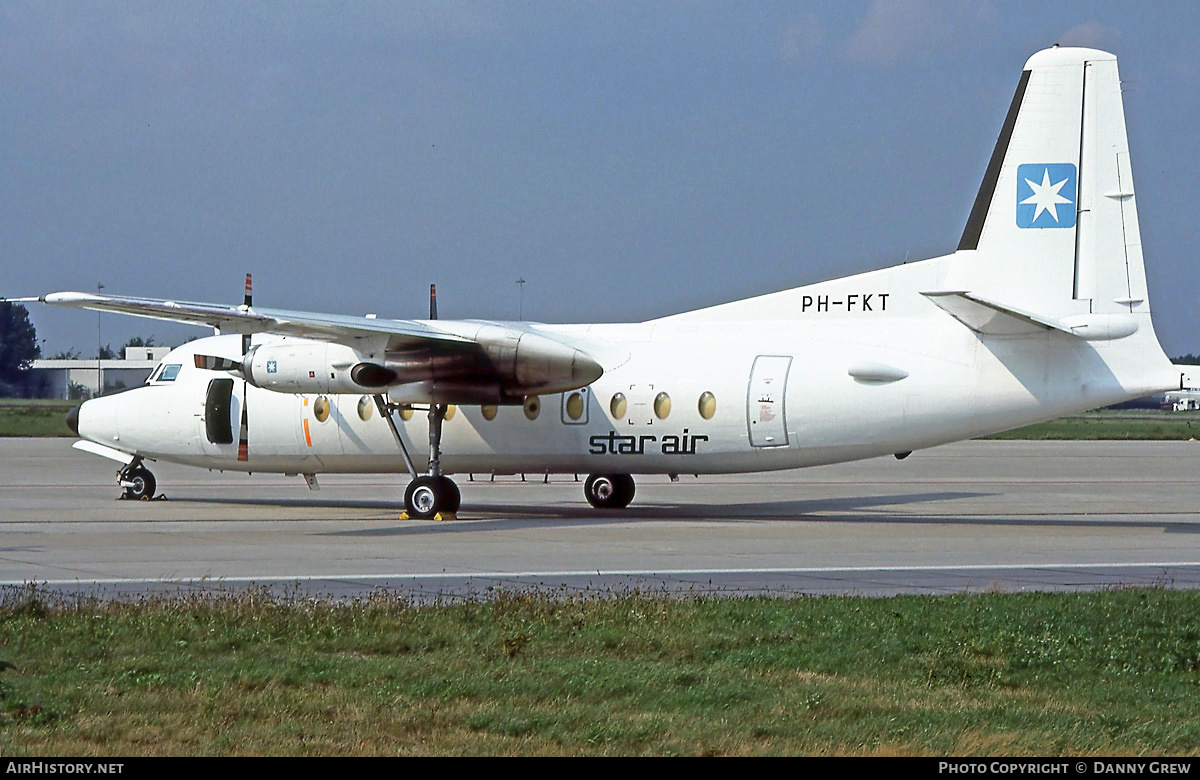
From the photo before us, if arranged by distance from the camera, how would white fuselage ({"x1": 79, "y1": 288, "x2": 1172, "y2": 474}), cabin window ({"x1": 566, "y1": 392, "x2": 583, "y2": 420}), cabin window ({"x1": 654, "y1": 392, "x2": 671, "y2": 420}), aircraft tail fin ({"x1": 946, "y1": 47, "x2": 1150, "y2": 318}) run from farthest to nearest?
cabin window ({"x1": 566, "y1": 392, "x2": 583, "y2": 420})
cabin window ({"x1": 654, "y1": 392, "x2": 671, "y2": 420})
white fuselage ({"x1": 79, "y1": 288, "x2": 1172, "y2": 474})
aircraft tail fin ({"x1": 946, "y1": 47, "x2": 1150, "y2": 318})

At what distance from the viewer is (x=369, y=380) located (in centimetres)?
2253

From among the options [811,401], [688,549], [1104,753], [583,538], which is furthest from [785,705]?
[811,401]

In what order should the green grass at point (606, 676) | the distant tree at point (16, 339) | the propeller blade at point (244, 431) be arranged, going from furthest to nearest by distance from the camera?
the distant tree at point (16, 339) → the propeller blade at point (244, 431) → the green grass at point (606, 676)

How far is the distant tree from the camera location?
4363 inches

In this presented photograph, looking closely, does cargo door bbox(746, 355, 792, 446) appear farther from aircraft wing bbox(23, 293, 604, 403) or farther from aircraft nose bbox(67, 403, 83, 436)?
aircraft nose bbox(67, 403, 83, 436)

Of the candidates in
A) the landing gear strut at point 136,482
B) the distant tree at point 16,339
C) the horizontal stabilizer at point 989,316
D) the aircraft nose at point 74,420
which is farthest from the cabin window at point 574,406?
the distant tree at point 16,339

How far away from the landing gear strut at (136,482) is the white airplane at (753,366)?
1.24m

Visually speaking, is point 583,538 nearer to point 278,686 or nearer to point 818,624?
point 818,624

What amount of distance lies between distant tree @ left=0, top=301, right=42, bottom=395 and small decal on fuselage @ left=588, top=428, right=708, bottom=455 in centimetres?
9174

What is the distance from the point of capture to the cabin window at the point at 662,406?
22.8m

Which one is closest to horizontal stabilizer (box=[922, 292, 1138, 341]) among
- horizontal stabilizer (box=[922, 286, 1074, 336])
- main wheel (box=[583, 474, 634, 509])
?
horizontal stabilizer (box=[922, 286, 1074, 336])

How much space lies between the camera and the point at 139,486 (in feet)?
92.8

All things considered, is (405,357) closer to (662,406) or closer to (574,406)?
(574,406)

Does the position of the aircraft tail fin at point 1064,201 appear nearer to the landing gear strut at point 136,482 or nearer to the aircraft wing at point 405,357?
the aircraft wing at point 405,357
